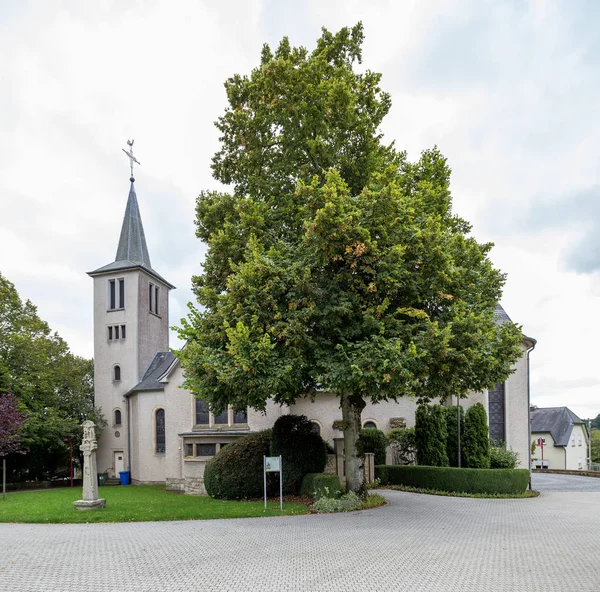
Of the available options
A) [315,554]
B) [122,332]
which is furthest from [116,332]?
[315,554]

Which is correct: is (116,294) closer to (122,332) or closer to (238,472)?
(122,332)

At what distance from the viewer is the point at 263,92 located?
16.0 m

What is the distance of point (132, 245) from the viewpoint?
128 ft

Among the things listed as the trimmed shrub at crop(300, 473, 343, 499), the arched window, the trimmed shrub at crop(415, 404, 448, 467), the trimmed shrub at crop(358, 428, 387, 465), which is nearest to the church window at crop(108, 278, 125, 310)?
the arched window

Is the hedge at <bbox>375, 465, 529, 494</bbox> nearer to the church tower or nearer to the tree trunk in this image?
the tree trunk

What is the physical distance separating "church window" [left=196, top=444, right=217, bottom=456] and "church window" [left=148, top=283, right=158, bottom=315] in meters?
14.9

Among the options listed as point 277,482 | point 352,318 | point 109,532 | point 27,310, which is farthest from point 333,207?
point 27,310

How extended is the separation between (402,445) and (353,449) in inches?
357

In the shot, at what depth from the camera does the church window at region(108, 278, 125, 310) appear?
3744 cm

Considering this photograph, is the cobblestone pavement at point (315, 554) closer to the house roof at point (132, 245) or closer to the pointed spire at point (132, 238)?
the house roof at point (132, 245)

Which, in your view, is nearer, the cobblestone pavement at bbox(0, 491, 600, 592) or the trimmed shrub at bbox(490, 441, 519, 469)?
the cobblestone pavement at bbox(0, 491, 600, 592)

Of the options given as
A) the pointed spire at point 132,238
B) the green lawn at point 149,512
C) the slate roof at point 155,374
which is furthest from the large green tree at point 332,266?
the pointed spire at point 132,238

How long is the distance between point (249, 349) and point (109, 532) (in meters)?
5.25

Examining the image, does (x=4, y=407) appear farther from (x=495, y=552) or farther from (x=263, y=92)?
(x=495, y=552)
